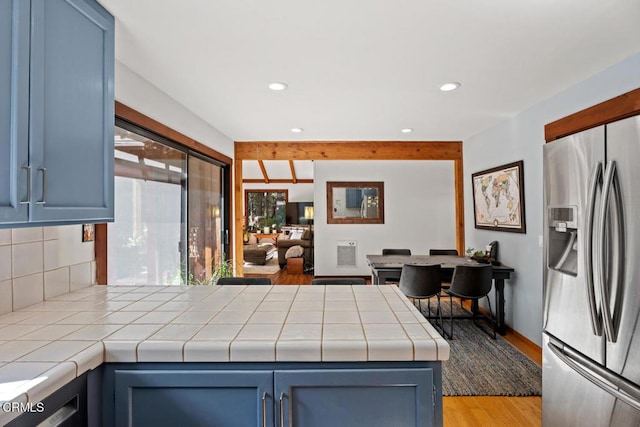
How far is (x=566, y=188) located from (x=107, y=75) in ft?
7.81

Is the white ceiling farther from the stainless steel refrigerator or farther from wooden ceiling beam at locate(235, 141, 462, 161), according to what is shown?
wooden ceiling beam at locate(235, 141, 462, 161)

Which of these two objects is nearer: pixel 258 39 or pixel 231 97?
pixel 258 39

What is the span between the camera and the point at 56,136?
3.96ft

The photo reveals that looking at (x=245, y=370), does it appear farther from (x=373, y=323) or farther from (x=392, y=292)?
(x=392, y=292)

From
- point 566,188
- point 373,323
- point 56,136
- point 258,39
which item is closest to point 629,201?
point 566,188

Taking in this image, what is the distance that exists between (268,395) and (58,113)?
4.25 ft

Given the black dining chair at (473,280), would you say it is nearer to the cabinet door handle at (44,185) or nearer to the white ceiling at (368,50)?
the white ceiling at (368,50)

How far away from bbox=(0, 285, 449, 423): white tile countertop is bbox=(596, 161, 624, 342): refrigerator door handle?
34.3 inches

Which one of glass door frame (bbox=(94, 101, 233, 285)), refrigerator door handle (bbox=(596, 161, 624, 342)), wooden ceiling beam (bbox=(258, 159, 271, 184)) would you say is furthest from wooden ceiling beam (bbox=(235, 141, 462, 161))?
refrigerator door handle (bbox=(596, 161, 624, 342))

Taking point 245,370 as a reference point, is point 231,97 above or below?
above

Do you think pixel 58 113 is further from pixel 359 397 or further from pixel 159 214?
pixel 159 214

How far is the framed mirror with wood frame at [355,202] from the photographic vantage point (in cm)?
605

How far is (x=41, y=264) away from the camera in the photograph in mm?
1517

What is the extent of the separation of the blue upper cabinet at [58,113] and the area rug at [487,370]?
2.62 metres
